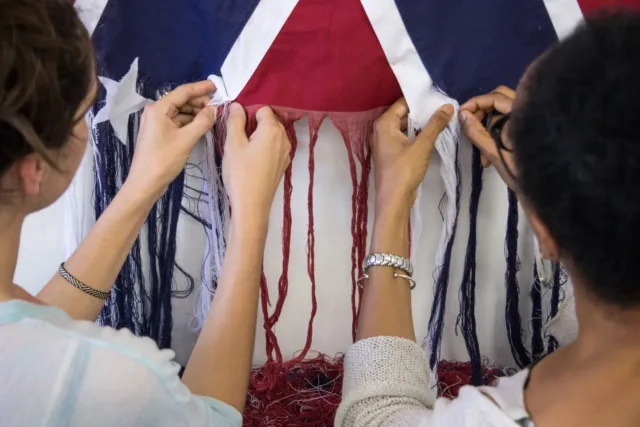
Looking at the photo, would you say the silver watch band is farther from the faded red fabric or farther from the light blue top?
the light blue top

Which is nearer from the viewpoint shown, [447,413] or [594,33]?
[594,33]

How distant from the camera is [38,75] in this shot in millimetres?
459

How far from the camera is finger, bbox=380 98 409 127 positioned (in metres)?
0.85

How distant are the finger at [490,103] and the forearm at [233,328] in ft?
1.02

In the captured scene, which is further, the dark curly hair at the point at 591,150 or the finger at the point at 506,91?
the finger at the point at 506,91

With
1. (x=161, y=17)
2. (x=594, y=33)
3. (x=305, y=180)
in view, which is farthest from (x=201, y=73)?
(x=594, y=33)

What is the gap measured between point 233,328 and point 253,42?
0.37 meters

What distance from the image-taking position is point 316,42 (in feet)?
2.67

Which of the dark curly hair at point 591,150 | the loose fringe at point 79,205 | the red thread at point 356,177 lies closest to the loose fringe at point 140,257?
the loose fringe at point 79,205

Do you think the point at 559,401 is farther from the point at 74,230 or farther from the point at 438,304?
the point at 74,230

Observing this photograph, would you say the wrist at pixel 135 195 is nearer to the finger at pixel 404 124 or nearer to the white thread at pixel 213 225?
the white thread at pixel 213 225

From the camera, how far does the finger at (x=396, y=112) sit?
2.80 feet

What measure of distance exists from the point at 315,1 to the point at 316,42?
50 mm

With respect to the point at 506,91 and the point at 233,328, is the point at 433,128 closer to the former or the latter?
the point at 506,91
